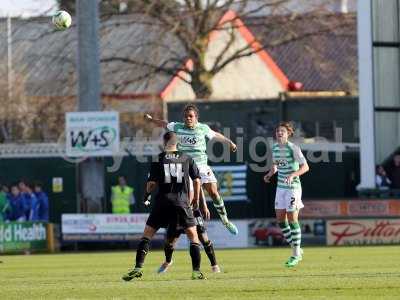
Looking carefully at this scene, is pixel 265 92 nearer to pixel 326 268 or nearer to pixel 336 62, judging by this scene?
pixel 336 62

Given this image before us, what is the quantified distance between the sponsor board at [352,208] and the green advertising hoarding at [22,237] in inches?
270

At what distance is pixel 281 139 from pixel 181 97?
43.6 meters

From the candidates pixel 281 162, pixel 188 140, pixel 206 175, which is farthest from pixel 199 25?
pixel 188 140

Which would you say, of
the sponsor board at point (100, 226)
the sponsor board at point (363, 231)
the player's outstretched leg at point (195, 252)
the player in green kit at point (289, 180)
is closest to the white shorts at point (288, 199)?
the player in green kit at point (289, 180)

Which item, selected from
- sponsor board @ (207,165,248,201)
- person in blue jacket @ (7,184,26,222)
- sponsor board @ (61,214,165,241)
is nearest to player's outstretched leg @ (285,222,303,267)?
sponsor board @ (61,214,165,241)

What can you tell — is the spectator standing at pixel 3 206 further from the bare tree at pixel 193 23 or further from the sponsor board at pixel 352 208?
the bare tree at pixel 193 23

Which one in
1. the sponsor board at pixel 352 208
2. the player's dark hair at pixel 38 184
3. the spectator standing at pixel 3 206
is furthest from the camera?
the player's dark hair at pixel 38 184

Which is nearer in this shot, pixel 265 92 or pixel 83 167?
pixel 83 167

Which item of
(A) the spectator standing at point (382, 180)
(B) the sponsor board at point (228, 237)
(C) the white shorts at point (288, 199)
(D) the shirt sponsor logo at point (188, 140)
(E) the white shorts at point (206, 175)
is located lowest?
(B) the sponsor board at point (228, 237)

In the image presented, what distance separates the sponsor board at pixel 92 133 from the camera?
111ft

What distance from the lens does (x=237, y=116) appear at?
38.8 meters

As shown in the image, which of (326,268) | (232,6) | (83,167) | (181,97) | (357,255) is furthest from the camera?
(181,97)

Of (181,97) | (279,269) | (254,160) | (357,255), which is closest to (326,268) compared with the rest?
(279,269)

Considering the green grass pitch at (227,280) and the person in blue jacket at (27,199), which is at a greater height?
the person in blue jacket at (27,199)
